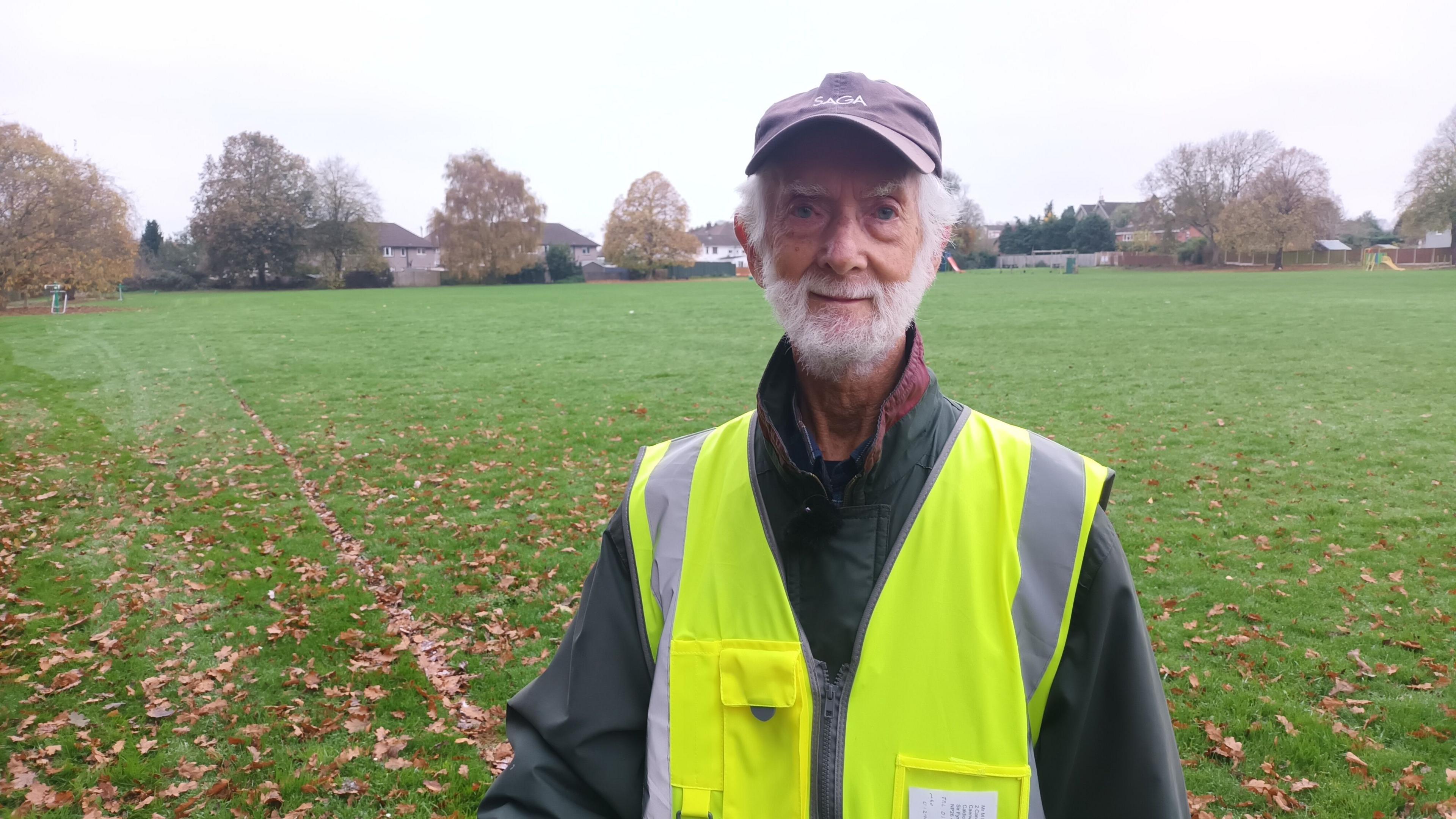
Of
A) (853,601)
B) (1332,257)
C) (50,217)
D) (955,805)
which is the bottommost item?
(955,805)

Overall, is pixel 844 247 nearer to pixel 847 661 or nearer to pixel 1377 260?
pixel 847 661

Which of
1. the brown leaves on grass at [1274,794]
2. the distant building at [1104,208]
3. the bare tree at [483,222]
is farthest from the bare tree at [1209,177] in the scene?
the brown leaves on grass at [1274,794]

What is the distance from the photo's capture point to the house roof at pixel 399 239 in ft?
368

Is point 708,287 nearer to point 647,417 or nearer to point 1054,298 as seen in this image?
point 1054,298

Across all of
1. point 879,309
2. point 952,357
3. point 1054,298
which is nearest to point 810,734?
point 879,309

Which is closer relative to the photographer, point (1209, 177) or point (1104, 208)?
point (1209, 177)

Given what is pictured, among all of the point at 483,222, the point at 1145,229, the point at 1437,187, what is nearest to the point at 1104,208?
the point at 1145,229

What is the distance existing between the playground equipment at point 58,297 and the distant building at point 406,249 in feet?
225

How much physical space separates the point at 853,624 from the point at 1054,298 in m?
39.9

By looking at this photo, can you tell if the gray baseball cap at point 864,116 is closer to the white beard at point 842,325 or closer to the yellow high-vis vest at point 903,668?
the white beard at point 842,325

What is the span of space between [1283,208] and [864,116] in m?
93.1

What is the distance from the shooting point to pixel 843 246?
201cm

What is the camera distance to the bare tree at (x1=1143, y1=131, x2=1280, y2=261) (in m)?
83.0

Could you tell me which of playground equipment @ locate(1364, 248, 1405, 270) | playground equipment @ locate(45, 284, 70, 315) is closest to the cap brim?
playground equipment @ locate(45, 284, 70, 315)
